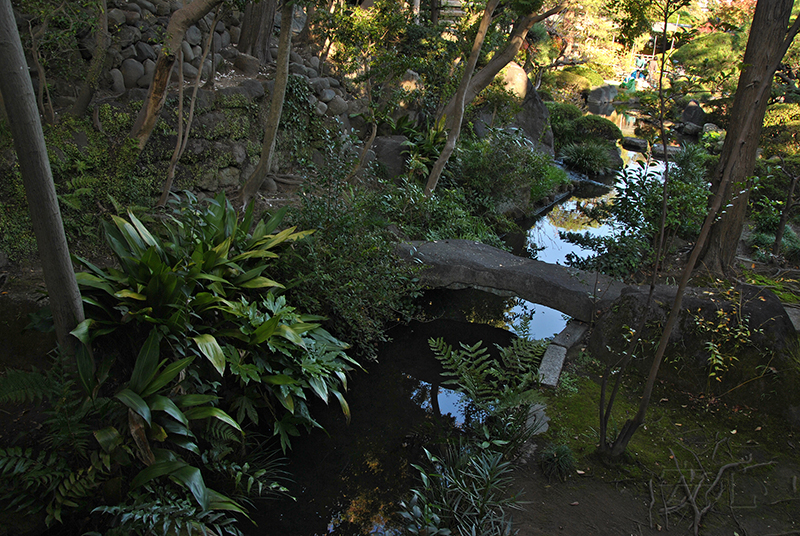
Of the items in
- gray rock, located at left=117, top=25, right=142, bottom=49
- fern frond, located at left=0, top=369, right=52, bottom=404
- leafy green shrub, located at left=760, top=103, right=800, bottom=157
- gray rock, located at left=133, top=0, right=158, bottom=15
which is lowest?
fern frond, located at left=0, top=369, right=52, bottom=404

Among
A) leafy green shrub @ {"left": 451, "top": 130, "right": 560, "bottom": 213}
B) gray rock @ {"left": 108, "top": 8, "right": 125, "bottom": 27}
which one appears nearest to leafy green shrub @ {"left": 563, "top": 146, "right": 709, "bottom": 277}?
leafy green shrub @ {"left": 451, "top": 130, "right": 560, "bottom": 213}

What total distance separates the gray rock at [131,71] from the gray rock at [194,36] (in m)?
1.16

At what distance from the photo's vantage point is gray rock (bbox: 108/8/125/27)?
633 cm

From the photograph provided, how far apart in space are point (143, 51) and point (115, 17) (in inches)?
18.9

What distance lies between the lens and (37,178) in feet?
7.94

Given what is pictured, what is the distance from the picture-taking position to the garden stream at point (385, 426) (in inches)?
122

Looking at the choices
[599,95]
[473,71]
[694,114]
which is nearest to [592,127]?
[694,114]

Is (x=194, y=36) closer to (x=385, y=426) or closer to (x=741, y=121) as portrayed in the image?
(x=385, y=426)

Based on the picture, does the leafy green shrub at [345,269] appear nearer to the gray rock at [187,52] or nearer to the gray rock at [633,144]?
the gray rock at [187,52]

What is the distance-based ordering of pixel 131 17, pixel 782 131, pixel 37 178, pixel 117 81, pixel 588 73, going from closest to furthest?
A: pixel 37 178 < pixel 117 81 < pixel 131 17 < pixel 782 131 < pixel 588 73

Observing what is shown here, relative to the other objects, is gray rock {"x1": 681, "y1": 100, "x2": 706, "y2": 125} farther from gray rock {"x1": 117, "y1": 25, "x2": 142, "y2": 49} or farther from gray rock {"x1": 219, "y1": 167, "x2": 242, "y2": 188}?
gray rock {"x1": 117, "y1": 25, "x2": 142, "y2": 49}

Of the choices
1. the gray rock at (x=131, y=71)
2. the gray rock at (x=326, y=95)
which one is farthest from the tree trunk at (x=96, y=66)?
the gray rock at (x=326, y=95)

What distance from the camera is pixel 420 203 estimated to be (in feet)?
23.1

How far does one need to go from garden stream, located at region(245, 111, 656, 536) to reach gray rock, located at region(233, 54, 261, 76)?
15.6ft
